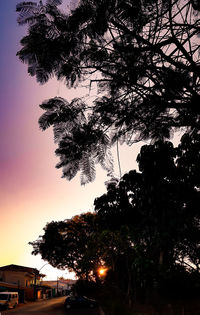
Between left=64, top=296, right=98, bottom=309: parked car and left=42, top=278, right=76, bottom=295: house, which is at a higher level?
left=64, top=296, right=98, bottom=309: parked car

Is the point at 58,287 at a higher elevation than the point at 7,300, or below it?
below

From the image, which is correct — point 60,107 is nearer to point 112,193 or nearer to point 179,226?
point 179,226

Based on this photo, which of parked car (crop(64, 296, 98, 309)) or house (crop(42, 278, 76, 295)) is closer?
parked car (crop(64, 296, 98, 309))

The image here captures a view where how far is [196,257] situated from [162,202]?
9.12ft

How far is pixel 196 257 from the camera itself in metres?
6.45

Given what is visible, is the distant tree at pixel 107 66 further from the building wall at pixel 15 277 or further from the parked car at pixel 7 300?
the building wall at pixel 15 277

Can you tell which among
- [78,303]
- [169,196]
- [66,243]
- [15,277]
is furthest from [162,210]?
[15,277]

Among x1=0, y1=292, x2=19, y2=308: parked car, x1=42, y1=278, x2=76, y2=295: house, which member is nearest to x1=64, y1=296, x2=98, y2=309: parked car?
x1=0, y1=292, x2=19, y2=308: parked car

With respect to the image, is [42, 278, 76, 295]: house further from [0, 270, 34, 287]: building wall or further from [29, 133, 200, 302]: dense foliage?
[29, 133, 200, 302]: dense foliage

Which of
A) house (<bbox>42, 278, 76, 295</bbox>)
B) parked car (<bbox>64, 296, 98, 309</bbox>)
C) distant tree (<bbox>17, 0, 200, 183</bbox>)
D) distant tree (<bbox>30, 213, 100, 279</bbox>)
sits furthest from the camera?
house (<bbox>42, 278, 76, 295</bbox>)

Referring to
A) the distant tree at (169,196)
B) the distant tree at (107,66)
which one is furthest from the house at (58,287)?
the distant tree at (107,66)

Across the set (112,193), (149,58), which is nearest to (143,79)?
(149,58)

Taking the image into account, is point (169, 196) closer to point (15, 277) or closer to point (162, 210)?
point (162, 210)

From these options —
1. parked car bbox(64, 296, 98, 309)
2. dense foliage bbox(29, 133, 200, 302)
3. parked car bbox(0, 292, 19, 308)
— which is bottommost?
parked car bbox(64, 296, 98, 309)
